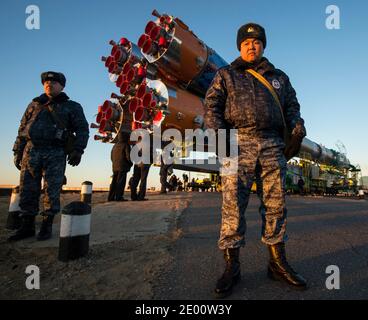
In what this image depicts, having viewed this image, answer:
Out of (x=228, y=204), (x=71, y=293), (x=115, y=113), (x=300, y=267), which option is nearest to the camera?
(x=71, y=293)

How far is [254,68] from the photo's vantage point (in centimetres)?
230

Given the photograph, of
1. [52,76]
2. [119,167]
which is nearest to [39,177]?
[52,76]

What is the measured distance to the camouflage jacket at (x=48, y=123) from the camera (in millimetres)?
3490

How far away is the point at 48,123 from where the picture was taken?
3.53 metres

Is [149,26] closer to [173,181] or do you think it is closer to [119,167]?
[119,167]

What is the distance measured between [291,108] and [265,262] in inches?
51.6

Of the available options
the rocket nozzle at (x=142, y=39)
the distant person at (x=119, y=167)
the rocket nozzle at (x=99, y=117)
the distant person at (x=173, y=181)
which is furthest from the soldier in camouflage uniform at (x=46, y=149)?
the distant person at (x=173, y=181)

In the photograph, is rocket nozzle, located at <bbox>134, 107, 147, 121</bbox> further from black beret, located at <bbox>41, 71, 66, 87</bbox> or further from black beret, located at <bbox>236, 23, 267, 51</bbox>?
black beret, located at <bbox>236, 23, 267, 51</bbox>

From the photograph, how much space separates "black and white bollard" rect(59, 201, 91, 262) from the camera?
2510 millimetres

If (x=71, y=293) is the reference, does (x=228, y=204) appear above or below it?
above

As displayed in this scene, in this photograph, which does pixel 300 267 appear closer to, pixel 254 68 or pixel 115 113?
pixel 254 68

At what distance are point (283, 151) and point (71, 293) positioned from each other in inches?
73.0
